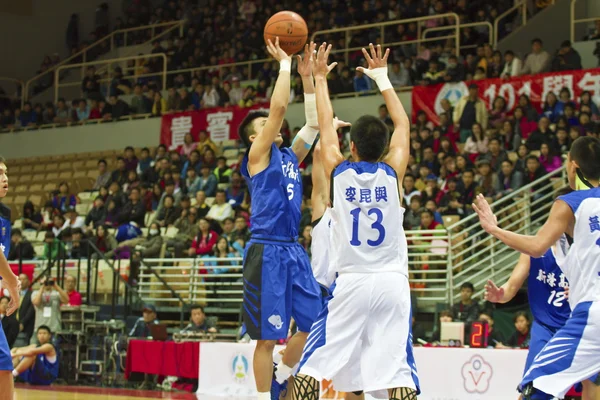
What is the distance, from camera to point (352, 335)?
5.16m

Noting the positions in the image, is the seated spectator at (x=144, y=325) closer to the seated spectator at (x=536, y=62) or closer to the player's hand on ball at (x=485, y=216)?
the seated spectator at (x=536, y=62)

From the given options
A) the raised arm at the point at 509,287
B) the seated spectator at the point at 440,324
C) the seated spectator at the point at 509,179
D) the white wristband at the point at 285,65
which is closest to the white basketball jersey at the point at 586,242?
the raised arm at the point at 509,287

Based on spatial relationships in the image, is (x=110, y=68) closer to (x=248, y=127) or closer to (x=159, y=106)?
(x=159, y=106)

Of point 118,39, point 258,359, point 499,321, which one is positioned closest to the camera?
point 258,359

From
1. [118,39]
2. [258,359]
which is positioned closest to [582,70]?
[258,359]

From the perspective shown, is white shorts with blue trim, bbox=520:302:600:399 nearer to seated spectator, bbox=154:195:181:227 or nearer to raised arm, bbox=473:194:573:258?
raised arm, bbox=473:194:573:258

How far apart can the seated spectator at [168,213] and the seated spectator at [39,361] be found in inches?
157

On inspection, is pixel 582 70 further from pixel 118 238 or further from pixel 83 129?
pixel 83 129

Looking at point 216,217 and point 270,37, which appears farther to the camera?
point 216,217

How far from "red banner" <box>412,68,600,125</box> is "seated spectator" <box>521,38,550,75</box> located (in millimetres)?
406

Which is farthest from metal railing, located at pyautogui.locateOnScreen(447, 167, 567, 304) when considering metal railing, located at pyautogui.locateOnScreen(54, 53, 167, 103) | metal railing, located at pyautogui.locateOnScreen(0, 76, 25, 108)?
metal railing, located at pyautogui.locateOnScreen(0, 76, 25, 108)

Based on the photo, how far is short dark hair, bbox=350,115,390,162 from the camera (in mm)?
5367

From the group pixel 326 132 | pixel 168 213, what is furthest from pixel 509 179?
pixel 326 132

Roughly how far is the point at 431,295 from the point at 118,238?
663 centimetres
